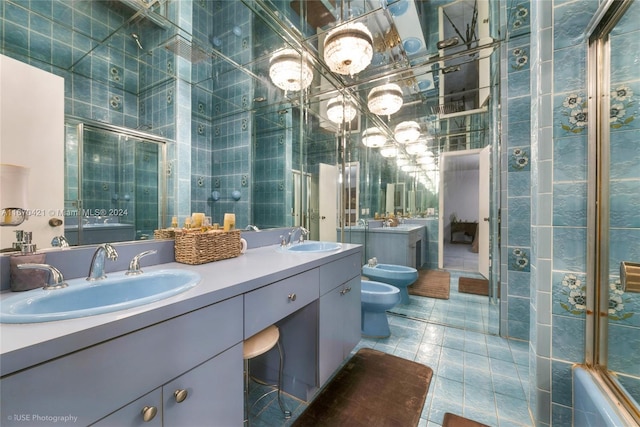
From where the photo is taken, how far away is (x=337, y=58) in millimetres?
1904

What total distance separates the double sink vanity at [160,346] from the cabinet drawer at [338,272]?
3 centimetres

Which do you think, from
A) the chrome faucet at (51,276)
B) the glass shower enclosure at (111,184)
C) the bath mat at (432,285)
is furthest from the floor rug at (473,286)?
the chrome faucet at (51,276)

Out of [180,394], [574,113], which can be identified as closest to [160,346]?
[180,394]

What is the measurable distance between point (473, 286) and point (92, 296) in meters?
4.16

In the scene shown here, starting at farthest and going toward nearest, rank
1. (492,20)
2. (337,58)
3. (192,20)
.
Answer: (492,20)
(337,58)
(192,20)

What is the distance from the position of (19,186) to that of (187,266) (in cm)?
63

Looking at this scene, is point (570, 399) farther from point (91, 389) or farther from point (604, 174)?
point (91, 389)

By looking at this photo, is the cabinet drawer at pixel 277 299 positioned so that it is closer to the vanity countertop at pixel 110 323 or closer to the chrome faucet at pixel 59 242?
the vanity countertop at pixel 110 323

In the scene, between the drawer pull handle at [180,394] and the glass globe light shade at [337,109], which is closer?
the drawer pull handle at [180,394]

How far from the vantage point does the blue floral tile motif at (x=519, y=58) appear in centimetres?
216

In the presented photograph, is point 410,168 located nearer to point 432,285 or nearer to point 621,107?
point 432,285

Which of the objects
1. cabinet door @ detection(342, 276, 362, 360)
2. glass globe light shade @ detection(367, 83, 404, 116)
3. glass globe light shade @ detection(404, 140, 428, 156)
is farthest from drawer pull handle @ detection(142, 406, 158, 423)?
glass globe light shade @ detection(404, 140, 428, 156)

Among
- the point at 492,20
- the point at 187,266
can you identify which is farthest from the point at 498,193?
the point at 187,266

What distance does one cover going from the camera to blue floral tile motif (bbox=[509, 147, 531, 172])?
7.11ft
